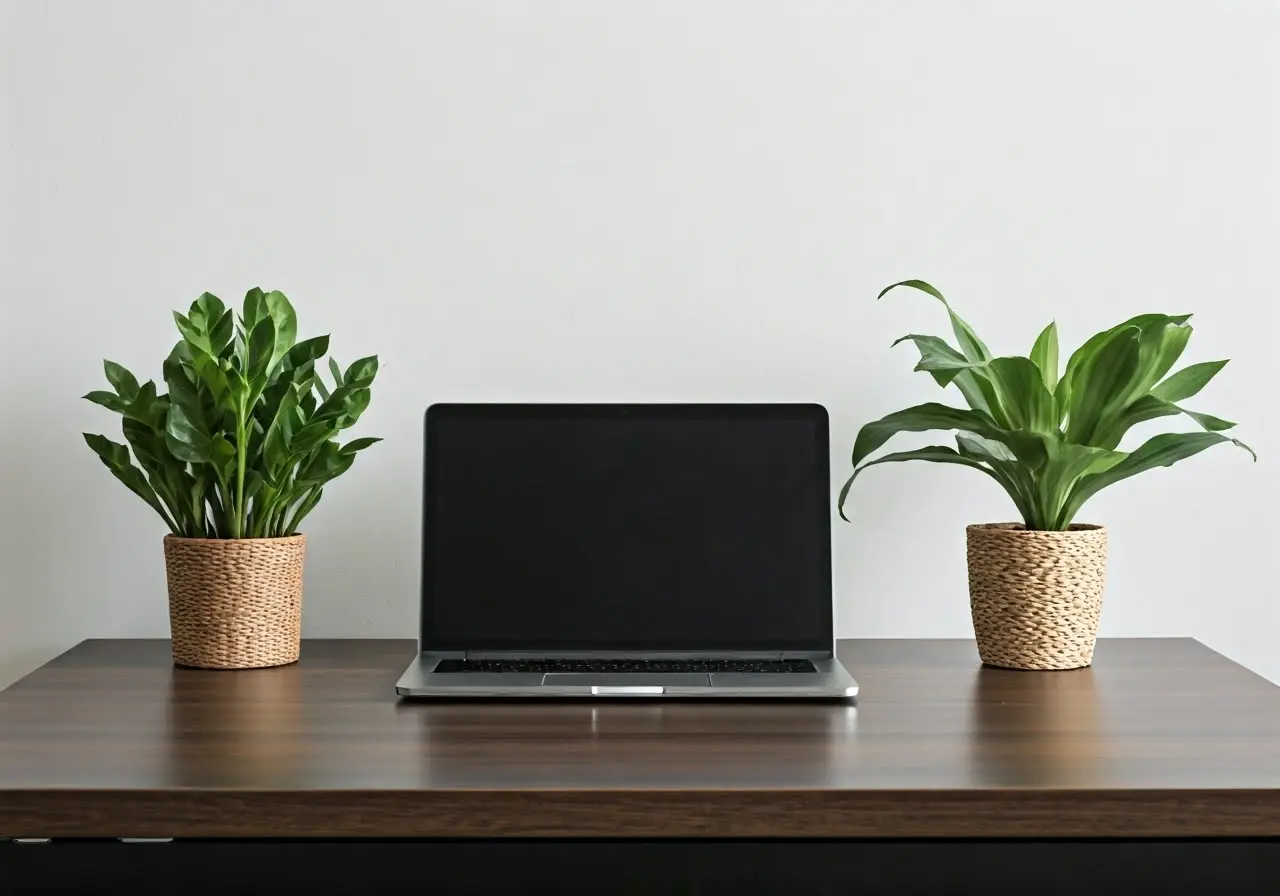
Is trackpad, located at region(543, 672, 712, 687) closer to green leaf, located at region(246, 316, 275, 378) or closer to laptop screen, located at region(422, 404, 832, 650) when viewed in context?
laptop screen, located at region(422, 404, 832, 650)

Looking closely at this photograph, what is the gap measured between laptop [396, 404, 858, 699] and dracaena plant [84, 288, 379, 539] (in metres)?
0.11

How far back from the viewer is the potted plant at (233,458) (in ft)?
3.70

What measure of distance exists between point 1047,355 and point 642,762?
60cm

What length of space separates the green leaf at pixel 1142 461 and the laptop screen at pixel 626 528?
0.23m

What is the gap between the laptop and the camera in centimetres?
119

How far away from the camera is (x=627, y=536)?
47.4 inches

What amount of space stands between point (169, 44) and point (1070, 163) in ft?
3.22

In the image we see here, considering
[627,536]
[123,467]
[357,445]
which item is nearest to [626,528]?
[627,536]

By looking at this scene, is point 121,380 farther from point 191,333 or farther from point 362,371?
point 362,371

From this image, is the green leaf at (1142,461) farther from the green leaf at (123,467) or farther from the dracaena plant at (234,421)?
the green leaf at (123,467)

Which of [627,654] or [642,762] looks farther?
[627,654]

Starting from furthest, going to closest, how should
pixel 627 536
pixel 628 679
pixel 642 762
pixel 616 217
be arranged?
pixel 616 217
pixel 627 536
pixel 628 679
pixel 642 762

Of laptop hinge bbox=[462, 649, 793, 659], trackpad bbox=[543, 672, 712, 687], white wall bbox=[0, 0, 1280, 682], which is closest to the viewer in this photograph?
trackpad bbox=[543, 672, 712, 687]

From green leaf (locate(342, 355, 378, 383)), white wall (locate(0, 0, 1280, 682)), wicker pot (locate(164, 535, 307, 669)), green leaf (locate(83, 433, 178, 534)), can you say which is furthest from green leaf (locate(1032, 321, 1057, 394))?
green leaf (locate(83, 433, 178, 534))
